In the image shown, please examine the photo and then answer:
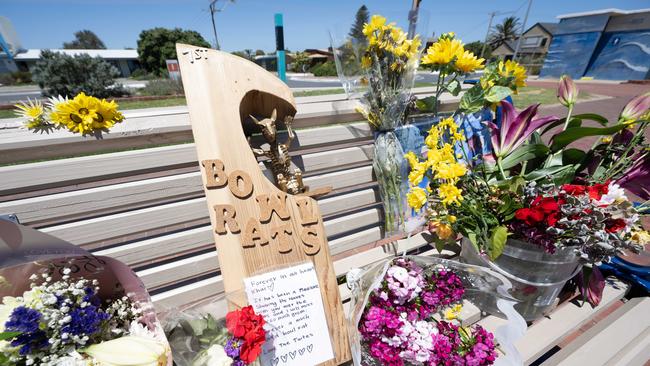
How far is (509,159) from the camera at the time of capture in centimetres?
131

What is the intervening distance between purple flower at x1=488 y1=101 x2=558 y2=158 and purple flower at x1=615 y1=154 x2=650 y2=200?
0.37 m

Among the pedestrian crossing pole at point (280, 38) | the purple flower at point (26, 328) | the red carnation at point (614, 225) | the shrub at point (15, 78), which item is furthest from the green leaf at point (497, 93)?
the shrub at point (15, 78)

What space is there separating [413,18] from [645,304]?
183cm

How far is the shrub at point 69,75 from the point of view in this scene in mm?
10812

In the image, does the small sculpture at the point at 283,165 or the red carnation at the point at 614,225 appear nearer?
the red carnation at the point at 614,225

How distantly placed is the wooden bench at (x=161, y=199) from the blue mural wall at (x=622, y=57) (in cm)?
2635

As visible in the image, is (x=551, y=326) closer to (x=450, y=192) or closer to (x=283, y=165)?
(x=450, y=192)

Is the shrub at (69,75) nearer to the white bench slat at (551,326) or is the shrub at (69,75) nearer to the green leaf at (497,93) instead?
the green leaf at (497,93)

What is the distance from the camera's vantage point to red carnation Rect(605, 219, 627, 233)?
3.17ft

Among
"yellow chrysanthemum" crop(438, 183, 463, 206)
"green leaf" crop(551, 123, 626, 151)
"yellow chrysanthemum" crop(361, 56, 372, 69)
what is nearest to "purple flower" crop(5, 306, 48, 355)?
"yellow chrysanthemum" crop(438, 183, 463, 206)

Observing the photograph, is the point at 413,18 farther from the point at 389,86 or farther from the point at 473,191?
the point at 473,191

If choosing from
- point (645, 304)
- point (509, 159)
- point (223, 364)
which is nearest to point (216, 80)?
point (223, 364)

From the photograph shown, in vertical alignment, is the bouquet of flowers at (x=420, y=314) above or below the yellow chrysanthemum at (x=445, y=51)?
below

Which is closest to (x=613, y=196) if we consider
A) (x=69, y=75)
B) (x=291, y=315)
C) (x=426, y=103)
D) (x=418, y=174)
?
(x=418, y=174)
